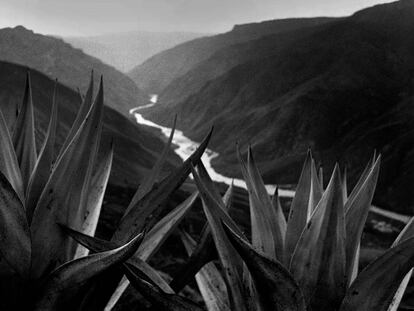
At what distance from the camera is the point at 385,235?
5106 centimetres

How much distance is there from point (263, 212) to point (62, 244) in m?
0.69

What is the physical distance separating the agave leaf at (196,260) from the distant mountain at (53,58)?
147923 mm

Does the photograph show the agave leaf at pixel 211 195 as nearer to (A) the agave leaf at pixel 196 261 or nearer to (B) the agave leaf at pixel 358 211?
(A) the agave leaf at pixel 196 261

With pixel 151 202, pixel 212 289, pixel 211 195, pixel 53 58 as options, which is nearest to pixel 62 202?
pixel 151 202

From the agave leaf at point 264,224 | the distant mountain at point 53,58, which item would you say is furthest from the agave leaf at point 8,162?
the distant mountain at point 53,58

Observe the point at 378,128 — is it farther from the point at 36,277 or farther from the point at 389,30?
the point at 36,277

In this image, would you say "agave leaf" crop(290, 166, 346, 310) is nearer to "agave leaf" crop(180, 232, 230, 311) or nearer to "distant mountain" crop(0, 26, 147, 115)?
"agave leaf" crop(180, 232, 230, 311)

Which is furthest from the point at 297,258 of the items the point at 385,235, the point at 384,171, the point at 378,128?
the point at 378,128

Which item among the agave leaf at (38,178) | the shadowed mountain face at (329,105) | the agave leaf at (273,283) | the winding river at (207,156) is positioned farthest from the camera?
the shadowed mountain face at (329,105)

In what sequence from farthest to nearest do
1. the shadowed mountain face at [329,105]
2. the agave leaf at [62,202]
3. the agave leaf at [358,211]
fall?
the shadowed mountain face at [329,105] < the agave leaf at [358,211] < the agave leaf at [62,202]

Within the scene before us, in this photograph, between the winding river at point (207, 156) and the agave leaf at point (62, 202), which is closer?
the agave leaf at point (62, 202)

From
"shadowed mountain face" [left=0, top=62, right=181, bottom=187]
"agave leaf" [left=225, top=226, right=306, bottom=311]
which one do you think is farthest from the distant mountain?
"agave leaf" [left=225, top=226, right=306, bottom=311]

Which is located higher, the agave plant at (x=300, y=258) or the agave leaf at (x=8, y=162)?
the agave leaf at (x=8, y=162)

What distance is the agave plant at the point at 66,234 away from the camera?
1.37 metres
